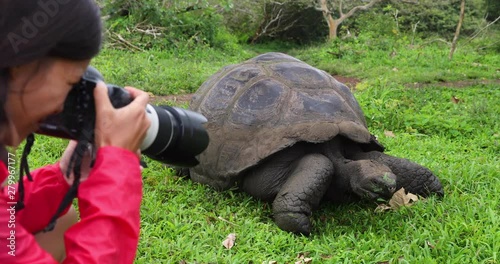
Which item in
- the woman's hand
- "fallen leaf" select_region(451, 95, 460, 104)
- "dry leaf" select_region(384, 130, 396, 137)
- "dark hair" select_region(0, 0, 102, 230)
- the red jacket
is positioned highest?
"dark hair" select_region(0, 0, 102, 230)

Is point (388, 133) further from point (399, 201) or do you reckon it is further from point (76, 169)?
point (76, 169)

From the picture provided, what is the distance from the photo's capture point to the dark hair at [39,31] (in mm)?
972

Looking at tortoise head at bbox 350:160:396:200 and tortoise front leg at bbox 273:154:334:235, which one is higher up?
tortoise head at bbox 350:160:396:200

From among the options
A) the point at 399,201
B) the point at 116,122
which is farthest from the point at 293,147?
the point at 116,122

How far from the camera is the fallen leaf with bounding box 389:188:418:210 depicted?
9.67 ft

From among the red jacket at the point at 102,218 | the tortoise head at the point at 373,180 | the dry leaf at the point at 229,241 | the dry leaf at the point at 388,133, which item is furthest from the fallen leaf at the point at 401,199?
the red jacket at the point at 102,218

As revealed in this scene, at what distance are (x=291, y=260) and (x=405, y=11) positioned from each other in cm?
1582

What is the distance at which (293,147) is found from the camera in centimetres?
306

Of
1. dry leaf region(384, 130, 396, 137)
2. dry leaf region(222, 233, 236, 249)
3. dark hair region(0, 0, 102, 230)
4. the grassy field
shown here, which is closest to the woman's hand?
dark hair region(0, 0, 102, 230)

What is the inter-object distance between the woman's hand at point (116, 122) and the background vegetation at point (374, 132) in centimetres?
118

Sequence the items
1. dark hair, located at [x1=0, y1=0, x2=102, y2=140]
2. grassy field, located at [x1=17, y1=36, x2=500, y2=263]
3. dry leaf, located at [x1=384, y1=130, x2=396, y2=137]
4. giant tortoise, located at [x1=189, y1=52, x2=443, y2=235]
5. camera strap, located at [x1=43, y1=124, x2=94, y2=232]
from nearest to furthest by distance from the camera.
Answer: dark hair, located at [x1=0, y1=0, x2=102, y2=140] → camera strap, located at [x1=43, y1=124, x2=94, y2=232] → grassy field, located at [x1=17, y1=36, x2=500, y2=263] → giant tortoise, located at [x1=189, y1=52, x2=443, y2=235] → dry leaf, located at [x1=384, y1=130, x2=396, y2=137]

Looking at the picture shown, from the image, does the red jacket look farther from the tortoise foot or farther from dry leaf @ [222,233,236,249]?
the tortoise foot

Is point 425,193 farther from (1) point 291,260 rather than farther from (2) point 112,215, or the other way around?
(2) point 112,215

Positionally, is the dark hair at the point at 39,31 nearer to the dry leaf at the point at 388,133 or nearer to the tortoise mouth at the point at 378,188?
the tortoise mouth at the point at 378,188
